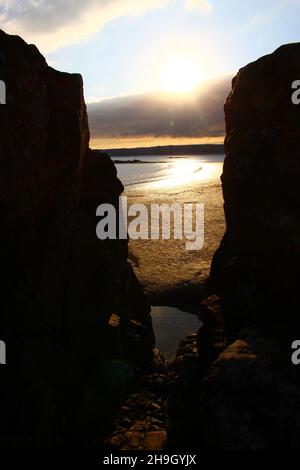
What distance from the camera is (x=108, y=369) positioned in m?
14.6

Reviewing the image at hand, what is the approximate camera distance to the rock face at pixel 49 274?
11.4 m

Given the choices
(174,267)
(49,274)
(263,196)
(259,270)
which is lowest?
(259,270)

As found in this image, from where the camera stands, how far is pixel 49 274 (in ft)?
42.4

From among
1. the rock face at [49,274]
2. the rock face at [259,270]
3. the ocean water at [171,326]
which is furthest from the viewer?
the ocean water at [171,326]

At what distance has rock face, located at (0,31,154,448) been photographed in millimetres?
11352

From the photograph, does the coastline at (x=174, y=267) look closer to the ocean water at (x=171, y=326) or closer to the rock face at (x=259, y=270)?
the ocean water at (x=171, y=326)

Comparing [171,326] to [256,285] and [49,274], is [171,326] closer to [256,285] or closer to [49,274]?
[49,274]

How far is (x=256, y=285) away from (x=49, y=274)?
239 inches

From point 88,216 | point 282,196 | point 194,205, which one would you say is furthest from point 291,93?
point 194,205

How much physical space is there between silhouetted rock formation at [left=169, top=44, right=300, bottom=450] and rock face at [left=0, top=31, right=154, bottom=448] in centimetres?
344

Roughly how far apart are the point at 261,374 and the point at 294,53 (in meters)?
8.35

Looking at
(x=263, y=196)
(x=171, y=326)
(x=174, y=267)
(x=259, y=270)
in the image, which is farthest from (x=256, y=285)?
(x=174, y=267)

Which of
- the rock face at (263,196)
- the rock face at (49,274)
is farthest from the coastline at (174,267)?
the rock face at (263,196)

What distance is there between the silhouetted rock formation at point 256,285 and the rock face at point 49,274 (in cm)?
344
